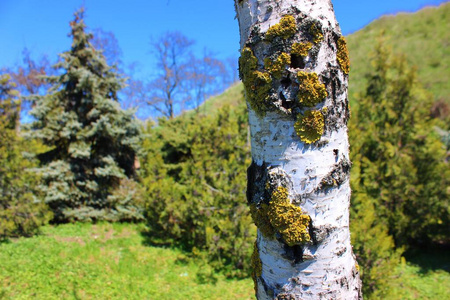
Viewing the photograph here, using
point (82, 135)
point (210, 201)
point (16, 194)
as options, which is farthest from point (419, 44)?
point (16, 194)

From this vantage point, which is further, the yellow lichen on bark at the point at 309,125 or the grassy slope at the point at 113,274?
the grassy slope at the point at 113,274

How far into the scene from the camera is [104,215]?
8.91 m

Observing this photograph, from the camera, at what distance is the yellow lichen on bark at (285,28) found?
127 cm

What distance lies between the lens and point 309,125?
1296 mm

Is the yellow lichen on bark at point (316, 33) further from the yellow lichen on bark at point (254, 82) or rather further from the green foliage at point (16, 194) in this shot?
the green foliage at point (16, 194)

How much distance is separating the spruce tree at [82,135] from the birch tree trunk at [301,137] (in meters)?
8.20

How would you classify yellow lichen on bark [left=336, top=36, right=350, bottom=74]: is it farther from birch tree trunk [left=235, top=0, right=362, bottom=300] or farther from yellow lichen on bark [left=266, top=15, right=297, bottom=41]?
yellow lichen on bark [left=266, top=15, right=297, bottom=41]

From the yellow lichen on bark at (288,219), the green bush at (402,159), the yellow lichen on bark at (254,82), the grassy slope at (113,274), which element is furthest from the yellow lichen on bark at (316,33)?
the green bush at (402,159)

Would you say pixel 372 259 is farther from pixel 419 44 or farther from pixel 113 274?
pixel 419 44

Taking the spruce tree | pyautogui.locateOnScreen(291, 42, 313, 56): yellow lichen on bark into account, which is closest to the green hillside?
the spruce tree

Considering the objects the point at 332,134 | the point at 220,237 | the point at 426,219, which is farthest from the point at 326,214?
the point at 426,219

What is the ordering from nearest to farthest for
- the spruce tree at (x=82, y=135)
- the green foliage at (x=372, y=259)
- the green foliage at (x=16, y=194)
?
the green foliage at (x=372, y=259)
the green foliage at (x=16, y=194)
the spruce tree at (x=82, y=135)

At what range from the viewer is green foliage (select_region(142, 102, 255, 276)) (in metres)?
6.10

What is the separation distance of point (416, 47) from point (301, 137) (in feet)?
92.4
